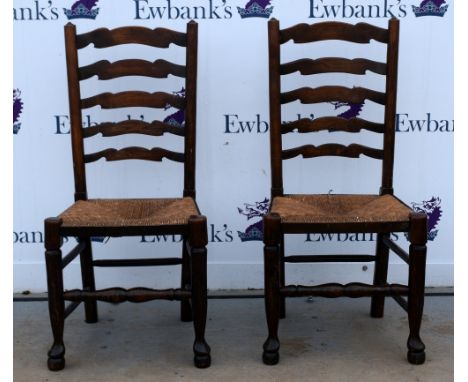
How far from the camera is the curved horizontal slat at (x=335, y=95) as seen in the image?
7.82ft

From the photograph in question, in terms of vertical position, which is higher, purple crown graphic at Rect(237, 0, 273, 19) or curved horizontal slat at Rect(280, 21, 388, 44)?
purple crown graphic at Rect(237, 0, 273, 19)

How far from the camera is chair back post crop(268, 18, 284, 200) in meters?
2.34

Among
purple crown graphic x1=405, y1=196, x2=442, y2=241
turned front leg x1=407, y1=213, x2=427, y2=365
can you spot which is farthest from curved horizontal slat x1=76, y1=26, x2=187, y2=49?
purple crown graphic x1=405, y1=196, x2=442, y2=241

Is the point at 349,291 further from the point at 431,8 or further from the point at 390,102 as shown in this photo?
the point at 431,8

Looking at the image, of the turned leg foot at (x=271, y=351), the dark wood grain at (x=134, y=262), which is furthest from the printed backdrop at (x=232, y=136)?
the turned leg foot at (x=271, y=351)

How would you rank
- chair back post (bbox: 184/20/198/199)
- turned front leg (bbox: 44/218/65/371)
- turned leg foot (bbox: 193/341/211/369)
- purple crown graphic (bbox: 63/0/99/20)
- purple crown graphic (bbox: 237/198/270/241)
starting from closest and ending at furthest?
turned front leg (bbox: 44/218/65/371), turned leg foot (bbox: 193/341/211/369), chair back post (bbox: 184/20/198/199), purple crown graphic (bbox: 63/0/99/20), purple crown graphic (bbox: 237/198/270/241)

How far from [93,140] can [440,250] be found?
61.1 inches

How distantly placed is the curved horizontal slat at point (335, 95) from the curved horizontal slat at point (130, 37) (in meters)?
0.46

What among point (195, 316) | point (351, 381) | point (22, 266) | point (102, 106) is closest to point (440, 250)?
point (351, 381)

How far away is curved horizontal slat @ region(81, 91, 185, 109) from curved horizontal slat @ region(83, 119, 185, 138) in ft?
0.22

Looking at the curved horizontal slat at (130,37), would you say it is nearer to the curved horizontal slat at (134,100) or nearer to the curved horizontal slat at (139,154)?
the curved horizontal slat at (134,100)

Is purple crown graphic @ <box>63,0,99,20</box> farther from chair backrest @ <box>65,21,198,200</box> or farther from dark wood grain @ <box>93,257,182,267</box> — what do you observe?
dark wood grain @ <box>93,257,182,267</box>

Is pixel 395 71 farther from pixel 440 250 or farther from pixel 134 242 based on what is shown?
pixel 134 242

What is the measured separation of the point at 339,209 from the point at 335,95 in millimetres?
442
